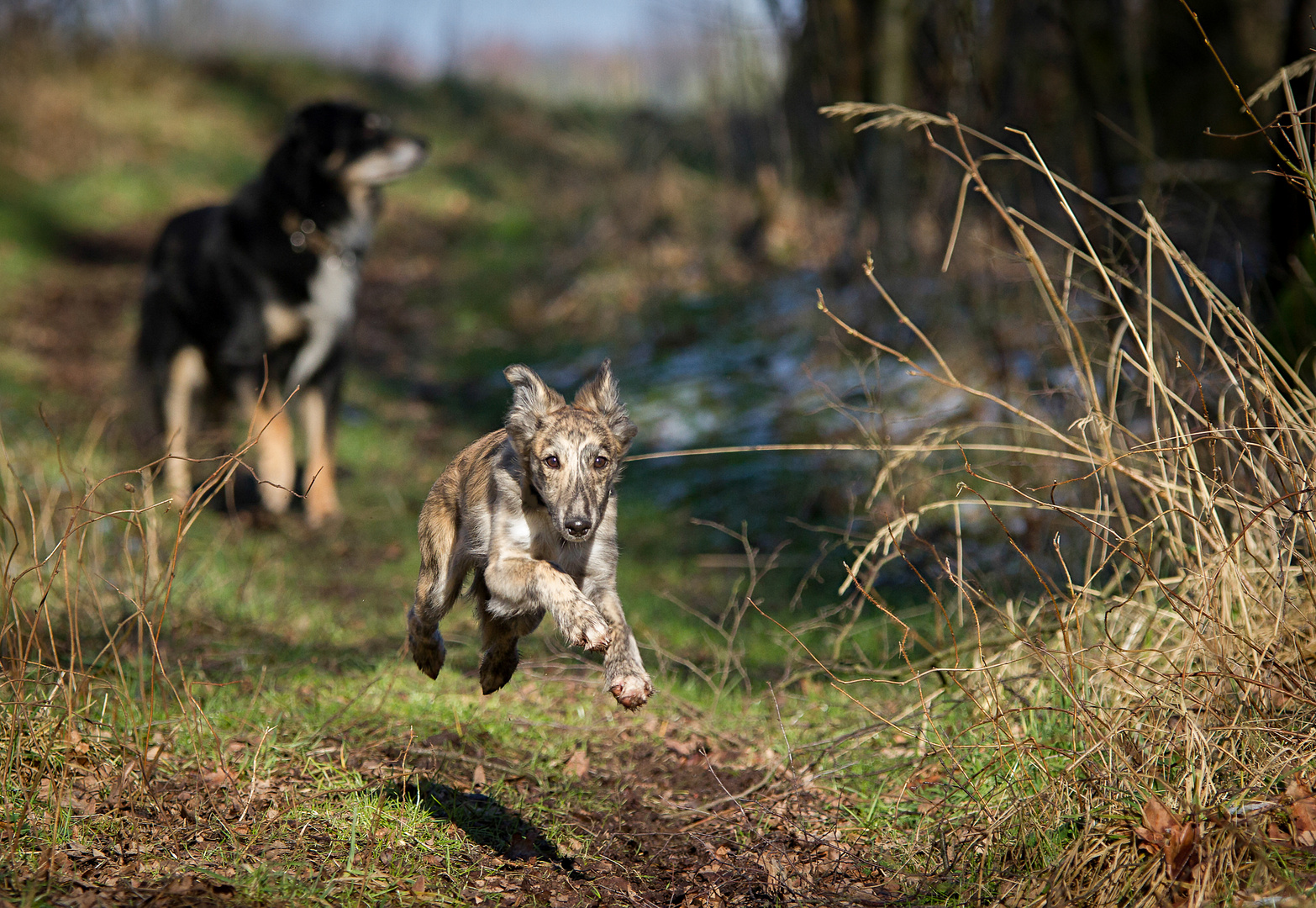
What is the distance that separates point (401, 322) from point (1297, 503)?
12.8 meters

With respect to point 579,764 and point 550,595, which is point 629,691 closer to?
point 550,595

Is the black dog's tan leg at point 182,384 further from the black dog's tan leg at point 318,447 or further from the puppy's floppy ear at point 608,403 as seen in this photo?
the puppy's floppy ear at point 608,403

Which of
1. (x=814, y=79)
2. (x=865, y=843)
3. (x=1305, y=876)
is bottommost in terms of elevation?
(x=865, y=843)

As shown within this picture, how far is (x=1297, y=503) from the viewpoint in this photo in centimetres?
404

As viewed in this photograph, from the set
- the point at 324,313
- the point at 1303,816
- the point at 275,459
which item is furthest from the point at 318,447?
the point at 1303,816

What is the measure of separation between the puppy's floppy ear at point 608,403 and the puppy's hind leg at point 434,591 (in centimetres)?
66

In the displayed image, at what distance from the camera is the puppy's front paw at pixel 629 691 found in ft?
9.58

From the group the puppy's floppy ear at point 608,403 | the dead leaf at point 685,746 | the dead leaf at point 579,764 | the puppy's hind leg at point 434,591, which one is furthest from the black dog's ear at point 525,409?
the dead leaf at point 685,746

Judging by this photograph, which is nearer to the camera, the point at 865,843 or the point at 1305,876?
the point at 1305,876

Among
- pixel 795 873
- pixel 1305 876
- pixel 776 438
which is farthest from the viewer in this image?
pixel 776 438

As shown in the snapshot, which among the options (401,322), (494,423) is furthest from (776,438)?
(401,322)

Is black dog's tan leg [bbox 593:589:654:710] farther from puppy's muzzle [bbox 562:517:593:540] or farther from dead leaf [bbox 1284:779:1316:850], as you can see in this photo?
dead leaf [bbox 1284:779:1316:850]

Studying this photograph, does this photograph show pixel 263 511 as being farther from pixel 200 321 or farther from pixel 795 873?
pixel 795 873

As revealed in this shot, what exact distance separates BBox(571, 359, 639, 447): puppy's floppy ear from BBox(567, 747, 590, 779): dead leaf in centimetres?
165
